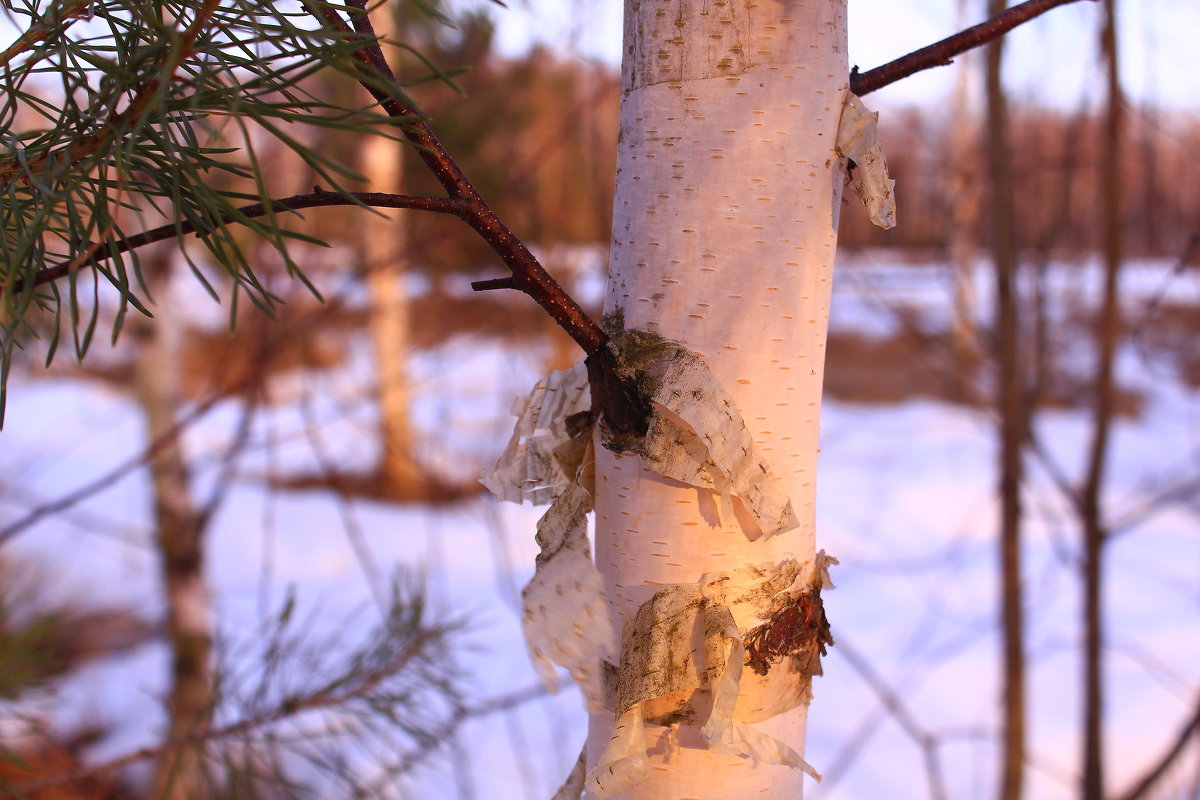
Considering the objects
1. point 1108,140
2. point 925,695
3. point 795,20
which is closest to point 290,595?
point 795,20

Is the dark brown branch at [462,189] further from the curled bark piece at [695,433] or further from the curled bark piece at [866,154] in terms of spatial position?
the curled bark piece at [866,154]

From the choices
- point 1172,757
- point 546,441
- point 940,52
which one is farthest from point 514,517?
point 940,52

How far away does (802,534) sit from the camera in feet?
1.30

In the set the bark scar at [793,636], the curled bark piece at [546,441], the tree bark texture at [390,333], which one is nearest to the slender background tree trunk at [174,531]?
the curled bark piece at [546,441]

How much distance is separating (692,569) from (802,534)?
6cm

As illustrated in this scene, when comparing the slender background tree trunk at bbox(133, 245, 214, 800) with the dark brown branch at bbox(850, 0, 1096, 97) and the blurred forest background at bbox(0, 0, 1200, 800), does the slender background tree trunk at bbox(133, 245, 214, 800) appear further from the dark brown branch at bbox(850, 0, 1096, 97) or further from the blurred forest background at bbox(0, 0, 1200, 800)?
the dark brown branch at bbox(850, 0, 1096, 97)

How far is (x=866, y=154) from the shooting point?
1.22 feet

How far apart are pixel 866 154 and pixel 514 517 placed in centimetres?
332

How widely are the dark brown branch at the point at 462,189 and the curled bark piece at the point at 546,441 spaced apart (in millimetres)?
58

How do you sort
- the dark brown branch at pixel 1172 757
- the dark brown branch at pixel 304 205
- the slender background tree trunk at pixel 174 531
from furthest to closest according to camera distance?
the slender background tree trunk at pixel 174 531, the dark brown branch at pixel 1172 757, the dark brown branch at pixel 304 205

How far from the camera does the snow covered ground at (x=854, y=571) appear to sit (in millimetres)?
1882

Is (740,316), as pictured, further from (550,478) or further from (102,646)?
(102,646)

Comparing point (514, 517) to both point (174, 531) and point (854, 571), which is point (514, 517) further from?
point (174, 531)

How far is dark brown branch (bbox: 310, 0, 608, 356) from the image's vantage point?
0.31 m
